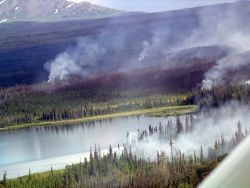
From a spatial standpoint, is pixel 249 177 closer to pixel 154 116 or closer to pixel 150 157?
pixel 150 157

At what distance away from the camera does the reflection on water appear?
5456 centimetres

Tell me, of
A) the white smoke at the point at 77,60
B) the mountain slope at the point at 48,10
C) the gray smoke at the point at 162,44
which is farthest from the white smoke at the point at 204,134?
the mountain slope at the point at 48,10

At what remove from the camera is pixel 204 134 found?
5431cm

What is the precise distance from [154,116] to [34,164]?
20.9 m

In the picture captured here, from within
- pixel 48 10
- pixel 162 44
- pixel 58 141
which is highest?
pixel 48 10

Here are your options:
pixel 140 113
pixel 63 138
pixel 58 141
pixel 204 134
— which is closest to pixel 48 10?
pixel 140 113

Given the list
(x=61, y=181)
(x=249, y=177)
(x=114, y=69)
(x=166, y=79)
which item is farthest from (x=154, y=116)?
(x=249, y=177)

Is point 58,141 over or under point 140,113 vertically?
under

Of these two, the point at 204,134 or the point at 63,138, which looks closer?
the point at 204,134

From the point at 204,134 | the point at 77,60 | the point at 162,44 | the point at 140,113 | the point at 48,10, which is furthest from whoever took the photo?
the point at 48,10

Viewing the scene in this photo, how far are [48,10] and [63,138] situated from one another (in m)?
137

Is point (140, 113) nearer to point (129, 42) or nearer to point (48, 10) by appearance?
point (129, 42)

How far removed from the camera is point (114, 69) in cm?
10988

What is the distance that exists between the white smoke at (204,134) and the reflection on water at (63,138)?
142 inches
